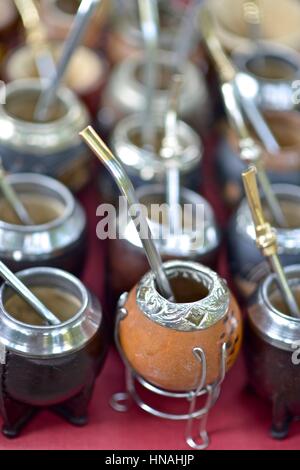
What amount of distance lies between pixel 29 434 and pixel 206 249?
0.34m

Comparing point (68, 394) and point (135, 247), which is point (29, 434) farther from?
point (135, 247)

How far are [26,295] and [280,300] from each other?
0.34m

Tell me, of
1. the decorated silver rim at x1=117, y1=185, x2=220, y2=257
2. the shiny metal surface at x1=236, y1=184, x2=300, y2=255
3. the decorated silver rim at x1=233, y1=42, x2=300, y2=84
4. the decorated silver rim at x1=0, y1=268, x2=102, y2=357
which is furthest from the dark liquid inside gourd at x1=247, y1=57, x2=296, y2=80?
the decorated silver rim at x1=0, y1=268, x2=102, y2=357

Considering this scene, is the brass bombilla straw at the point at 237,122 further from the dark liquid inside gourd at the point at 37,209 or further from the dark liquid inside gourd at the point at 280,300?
the dark liquid inside gourd at the point at 37,209

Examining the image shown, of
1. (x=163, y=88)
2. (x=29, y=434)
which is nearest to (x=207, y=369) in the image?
(x=29, y=434)

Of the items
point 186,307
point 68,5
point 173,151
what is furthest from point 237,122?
point 68,5

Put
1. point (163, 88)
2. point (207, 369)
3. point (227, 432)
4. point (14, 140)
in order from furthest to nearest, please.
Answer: point (163, 88)
point (14, 140)
point (227, 432)
point (207, 369)

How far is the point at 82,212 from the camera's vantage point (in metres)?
1.21

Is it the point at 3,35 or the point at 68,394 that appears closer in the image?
the point at 68,394

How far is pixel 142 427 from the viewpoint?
1120mm

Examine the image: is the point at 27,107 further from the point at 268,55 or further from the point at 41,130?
the point at 268,55

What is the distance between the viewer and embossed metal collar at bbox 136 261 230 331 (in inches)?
38.8

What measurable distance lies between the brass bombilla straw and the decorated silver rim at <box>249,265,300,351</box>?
14 cm
